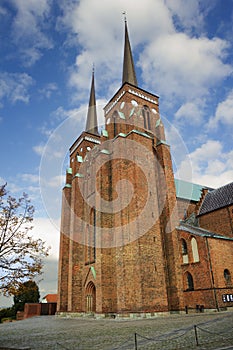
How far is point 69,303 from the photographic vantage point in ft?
87.1

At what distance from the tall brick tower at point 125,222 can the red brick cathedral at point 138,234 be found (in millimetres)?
77

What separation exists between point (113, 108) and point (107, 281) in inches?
765

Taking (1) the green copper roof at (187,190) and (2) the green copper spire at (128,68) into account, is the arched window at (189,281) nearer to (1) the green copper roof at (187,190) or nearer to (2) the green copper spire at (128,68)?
(1) the green copper roof at (187,190)

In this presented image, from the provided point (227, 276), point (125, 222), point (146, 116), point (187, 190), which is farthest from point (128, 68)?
point (227, 276)

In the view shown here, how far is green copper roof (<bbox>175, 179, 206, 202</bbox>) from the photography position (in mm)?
34822

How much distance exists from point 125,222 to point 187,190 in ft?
55.9

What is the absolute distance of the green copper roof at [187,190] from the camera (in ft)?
114

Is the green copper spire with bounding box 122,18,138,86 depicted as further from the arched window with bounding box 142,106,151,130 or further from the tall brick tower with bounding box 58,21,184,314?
the arched window with bounding box 142,106,151,130

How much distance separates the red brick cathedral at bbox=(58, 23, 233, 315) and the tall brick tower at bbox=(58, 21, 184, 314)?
0.25ft

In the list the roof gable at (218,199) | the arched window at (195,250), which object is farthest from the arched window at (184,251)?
the roof gable at (218,199)

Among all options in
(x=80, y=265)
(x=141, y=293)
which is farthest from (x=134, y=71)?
(x=141, y=293)

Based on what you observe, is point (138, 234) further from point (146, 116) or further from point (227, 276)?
point (146, 116)

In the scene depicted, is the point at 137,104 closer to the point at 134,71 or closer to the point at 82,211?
the point at 134,71

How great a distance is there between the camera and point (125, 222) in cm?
2197
